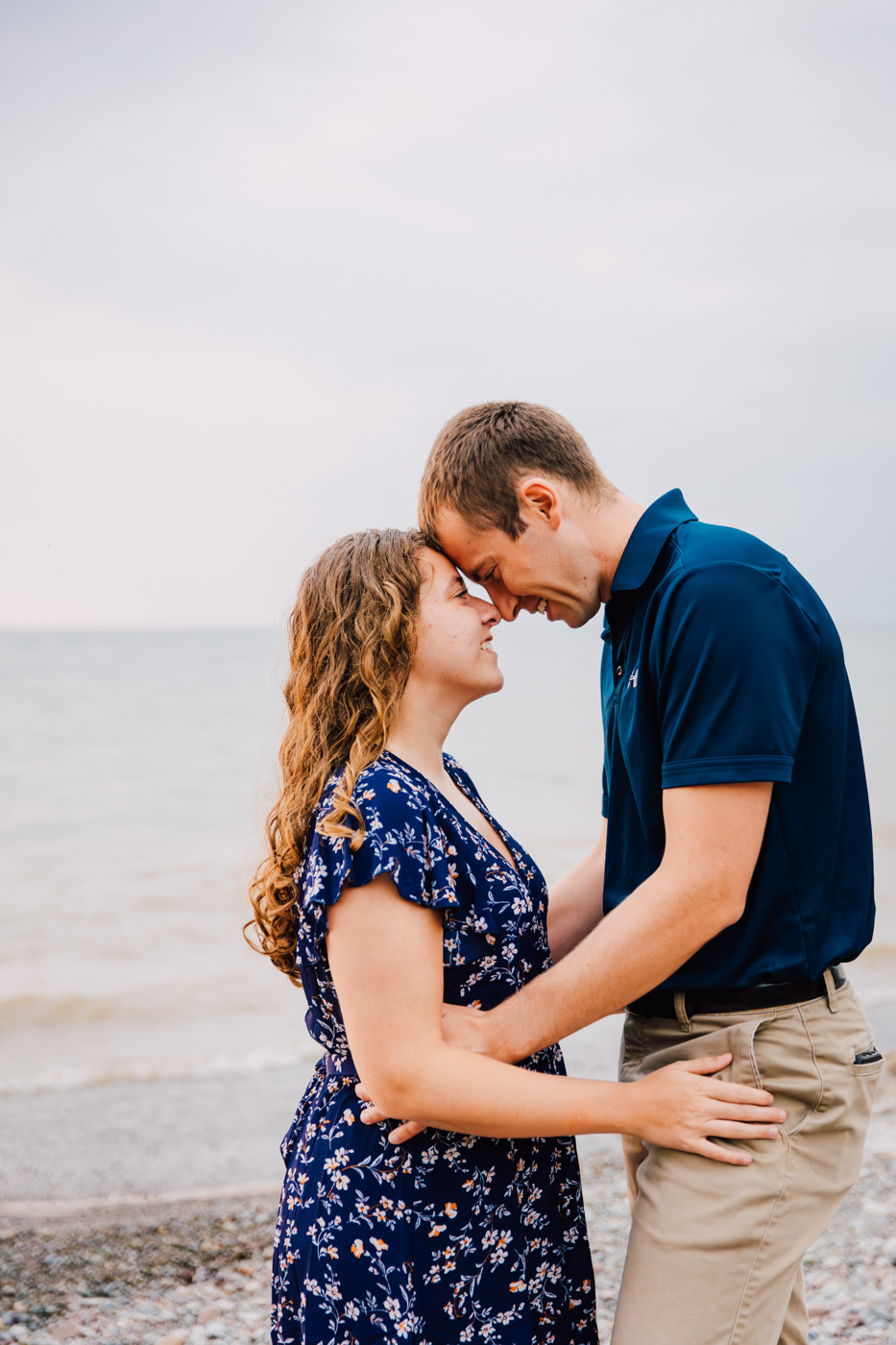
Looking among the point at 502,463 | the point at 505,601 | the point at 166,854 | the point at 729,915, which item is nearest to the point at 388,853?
the point at 729,915

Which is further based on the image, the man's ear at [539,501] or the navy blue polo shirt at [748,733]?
the man's ear at [539,501]

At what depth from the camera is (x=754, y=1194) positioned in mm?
1936

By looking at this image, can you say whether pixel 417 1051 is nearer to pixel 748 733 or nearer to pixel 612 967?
pixel 612 967

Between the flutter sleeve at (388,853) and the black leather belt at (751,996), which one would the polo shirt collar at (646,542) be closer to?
the flutter sleeve at (388,853)

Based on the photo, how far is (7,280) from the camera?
15.2 metres

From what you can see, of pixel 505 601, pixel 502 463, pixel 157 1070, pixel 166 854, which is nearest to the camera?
pixel 502 463

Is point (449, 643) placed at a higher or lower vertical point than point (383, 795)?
higher

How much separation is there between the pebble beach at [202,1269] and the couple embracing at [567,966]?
2.18 m

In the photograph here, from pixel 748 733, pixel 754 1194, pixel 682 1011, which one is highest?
pixel 748 733

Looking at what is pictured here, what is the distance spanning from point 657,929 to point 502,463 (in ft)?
3.65

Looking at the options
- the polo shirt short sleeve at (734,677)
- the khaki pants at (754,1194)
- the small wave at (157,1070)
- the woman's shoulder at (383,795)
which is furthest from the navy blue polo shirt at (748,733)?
the small wave at (157,1070)

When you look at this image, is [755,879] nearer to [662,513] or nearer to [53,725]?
[662,513]

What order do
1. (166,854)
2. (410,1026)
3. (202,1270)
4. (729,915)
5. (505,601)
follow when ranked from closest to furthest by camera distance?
1. (410,1026)
2. (729,915)
3. (505,601)
4. (202,1270)
5. (166,854)

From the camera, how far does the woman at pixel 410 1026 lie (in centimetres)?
179
